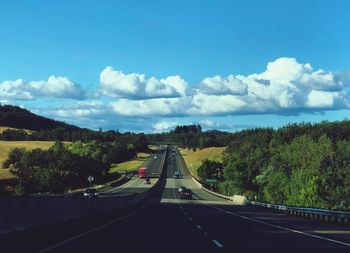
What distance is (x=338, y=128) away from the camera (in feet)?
485

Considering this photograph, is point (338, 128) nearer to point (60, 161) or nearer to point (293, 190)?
point (293, 190)

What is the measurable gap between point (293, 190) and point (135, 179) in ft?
256

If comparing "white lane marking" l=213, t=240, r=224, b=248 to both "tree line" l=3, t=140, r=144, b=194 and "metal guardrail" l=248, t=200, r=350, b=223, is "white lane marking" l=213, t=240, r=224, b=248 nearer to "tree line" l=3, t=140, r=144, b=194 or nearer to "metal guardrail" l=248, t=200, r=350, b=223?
"metal guardrail" l=248, t=200, r=350, b=223

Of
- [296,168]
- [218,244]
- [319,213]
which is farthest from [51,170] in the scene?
[218,244]

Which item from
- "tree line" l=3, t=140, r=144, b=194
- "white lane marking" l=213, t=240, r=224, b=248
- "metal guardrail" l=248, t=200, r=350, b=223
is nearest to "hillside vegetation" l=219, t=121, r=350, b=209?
"metal guardrail" l=248, t=200, r=350, b=223

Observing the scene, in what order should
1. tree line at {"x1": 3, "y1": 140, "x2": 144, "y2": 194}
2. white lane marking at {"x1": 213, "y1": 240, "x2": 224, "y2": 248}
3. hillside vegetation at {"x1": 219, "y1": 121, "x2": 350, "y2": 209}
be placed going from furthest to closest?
tree line at {"x1": 3, "y1": 140, "x2": 144, "y2": 194} → hillside vegetation at {"x1": 219, "y1": 121, "x2": 350, "y2": 209} → white lane marking at {"x1": 213, "y1": 240, "x2": 224, "y2": 248}

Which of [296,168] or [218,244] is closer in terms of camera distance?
[218,244]

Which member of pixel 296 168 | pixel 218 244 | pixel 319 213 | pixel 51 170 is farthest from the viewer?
pixel 51 170

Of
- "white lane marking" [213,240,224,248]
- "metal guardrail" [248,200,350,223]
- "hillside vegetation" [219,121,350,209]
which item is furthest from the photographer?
"hillside vegetation" [219,121,350,209]

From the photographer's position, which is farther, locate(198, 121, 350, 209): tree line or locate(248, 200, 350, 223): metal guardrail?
locate(198, 121, 350, 209): tree line

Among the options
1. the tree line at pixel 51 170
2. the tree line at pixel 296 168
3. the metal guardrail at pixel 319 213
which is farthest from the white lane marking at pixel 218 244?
the tree line at pixel 51 170

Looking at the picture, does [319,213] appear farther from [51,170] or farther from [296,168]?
[51,170]

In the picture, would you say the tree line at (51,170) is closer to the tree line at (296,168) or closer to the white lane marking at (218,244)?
the tree line at (296,168)

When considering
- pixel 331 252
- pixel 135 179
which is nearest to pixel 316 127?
pixel 135 179
